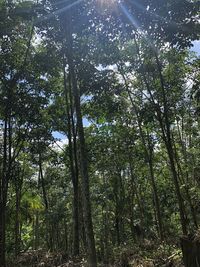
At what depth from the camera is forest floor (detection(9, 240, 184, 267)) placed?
8.66 m

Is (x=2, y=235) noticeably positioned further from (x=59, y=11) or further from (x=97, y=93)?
(x=59, y=11)

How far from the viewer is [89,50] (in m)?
9.45

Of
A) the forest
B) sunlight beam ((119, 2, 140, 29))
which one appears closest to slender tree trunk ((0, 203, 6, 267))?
the forest

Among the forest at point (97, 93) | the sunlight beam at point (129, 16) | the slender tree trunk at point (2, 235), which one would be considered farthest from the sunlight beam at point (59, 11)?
the slender tree trunk at point (2, 235)

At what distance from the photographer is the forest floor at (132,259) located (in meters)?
8.66

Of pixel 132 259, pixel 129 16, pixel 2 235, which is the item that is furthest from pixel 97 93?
pixel 2 235

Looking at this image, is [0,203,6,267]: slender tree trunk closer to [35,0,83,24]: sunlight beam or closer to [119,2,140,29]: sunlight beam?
[35,0,83,24]: sunlight beam

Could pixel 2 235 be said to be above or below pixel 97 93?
below

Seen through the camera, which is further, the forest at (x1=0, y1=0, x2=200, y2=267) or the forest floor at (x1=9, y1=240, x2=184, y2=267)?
the forest floor at (x1=9, y1=240, x2=184, y2=267)

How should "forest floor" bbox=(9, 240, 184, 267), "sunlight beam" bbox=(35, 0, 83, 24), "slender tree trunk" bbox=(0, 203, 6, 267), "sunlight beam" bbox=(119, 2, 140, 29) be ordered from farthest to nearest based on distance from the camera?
"slender tree trunk" bbox=(0, 203, 6, 267), "forest floor" bbox=(9, 240, 184, 267), "sunlight beam" bbox=(35, 0, 83, 24), "sunlight beam" bbox=(119, 2, 140, 29)

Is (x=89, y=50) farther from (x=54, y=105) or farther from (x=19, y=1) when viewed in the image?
(x=54, y=105)

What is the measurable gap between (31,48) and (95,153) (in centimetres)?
735

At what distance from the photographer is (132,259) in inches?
428

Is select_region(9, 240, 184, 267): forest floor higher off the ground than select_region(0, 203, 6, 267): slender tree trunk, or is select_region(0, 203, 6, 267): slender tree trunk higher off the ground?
select_region(0, 203, 6, 267): slender tree trunk
